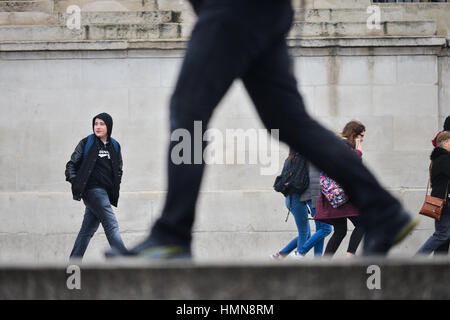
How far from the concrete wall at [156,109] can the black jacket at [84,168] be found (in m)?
2.76

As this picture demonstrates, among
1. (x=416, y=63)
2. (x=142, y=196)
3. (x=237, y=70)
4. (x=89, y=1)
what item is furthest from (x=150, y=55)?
(x=237, y=70)

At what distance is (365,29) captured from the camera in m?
11.7

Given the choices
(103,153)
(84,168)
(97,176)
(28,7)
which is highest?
(28,7)

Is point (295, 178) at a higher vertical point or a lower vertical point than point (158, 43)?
lower

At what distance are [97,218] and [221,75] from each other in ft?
21.8

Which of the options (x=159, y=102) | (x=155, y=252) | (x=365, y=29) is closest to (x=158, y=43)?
(x=159, y=102)

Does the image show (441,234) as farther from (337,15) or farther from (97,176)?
(337,15)

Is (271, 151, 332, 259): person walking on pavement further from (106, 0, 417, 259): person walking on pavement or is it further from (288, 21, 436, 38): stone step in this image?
(106, 0, 417, 259): person walking on pavement

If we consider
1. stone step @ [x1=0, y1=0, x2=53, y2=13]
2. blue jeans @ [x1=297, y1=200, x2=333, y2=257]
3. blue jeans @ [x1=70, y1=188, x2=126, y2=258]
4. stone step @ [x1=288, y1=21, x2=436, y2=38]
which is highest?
stone step @ [x1=0, y1=0, x2=53, y2=13]

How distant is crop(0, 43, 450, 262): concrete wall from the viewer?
11.7m

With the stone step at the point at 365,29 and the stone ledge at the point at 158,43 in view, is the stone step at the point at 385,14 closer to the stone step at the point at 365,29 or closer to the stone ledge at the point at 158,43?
the stone step at the point at 365,29

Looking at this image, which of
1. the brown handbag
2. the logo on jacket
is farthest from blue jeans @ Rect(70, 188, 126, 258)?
the brown handbag

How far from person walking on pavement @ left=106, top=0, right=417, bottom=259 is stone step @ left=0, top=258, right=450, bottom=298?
32 cm

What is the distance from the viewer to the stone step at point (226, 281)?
A: 210cm
